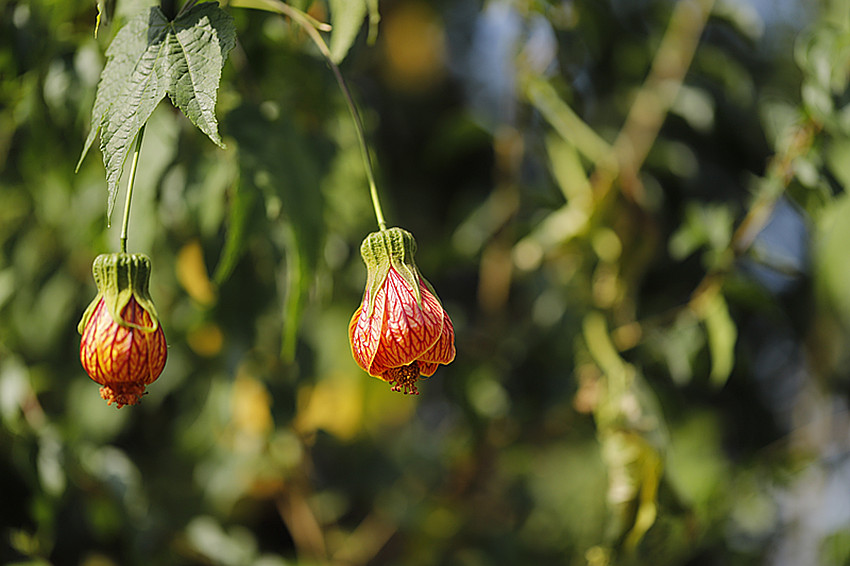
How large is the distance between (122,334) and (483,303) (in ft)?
2.09

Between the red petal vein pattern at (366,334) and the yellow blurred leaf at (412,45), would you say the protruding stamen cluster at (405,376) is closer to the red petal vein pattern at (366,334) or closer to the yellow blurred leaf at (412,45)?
the red petal vein pattern at (366,334)

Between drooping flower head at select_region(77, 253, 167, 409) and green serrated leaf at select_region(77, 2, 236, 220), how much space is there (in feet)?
0.27

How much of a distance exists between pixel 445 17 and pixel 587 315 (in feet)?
2.16

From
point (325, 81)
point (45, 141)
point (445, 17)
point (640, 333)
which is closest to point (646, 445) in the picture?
point (640, 333)

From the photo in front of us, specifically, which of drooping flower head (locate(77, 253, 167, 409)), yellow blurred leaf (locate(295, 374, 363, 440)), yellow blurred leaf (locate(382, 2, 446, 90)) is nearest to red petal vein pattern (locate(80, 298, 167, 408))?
drooping flower head (locate(77, 253, 167, 409))

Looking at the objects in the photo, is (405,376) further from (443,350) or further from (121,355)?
(121,355)

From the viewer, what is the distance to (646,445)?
698 mm

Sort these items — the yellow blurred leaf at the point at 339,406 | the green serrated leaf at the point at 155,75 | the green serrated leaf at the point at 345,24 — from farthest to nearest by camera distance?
1. the yellow blurred leaf at the point at 339,406
2. the green serrated leaf at the point at 345,24
3. the green serrated leaf at the point at 155,75

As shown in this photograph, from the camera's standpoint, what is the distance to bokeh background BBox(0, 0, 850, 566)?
2.15 feet

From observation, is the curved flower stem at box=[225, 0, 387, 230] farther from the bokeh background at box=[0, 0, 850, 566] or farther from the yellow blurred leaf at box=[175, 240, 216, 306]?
the yellow blurred leaf at box=[175, 240, 216, 306]

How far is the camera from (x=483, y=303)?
100 cm

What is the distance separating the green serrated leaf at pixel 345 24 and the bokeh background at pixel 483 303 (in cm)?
10

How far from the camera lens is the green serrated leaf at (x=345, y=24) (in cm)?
48

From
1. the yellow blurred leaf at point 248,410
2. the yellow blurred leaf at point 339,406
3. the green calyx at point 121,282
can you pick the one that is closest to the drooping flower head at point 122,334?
the green calyx at point 121,282
